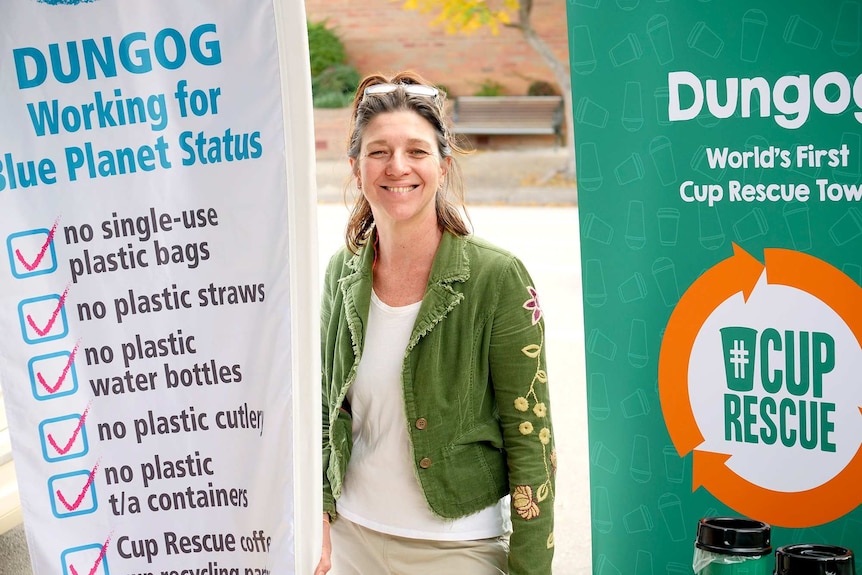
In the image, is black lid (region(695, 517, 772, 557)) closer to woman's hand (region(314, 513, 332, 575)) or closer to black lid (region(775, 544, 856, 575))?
black lid (region(775, 544, 856, 575))

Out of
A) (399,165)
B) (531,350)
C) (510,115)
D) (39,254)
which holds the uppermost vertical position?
(510,115)

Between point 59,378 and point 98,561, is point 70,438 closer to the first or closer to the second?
point 59,378

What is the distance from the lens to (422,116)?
2.16 metres

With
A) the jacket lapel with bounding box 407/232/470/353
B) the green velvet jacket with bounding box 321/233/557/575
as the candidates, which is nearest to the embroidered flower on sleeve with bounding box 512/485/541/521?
the green velvet jacket with bounding box 321/233/557/575

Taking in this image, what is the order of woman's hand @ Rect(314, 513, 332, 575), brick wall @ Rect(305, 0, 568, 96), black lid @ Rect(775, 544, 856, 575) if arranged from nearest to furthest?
black lid @ Rect(775, 544, 856, 575)
woman's hand @ Rect(314, 513, 332, 575)
brick wall @ Rect(305, 0, 568, 96)

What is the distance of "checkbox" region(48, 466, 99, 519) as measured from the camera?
6.40 feet

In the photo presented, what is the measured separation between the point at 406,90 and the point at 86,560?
1.12 meters

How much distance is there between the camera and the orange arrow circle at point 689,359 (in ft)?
7.80

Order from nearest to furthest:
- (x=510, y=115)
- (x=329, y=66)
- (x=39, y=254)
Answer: (x=39, y=254) < (x=510, y=115) < (x=329, y=66)

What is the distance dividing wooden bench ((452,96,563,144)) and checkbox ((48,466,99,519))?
48.7 ft

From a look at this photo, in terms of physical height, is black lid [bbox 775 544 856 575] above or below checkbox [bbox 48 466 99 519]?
below

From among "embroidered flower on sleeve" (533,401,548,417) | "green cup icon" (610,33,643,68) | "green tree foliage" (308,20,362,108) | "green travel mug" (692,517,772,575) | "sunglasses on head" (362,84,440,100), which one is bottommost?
"green travel mug" (692,517,772,575)

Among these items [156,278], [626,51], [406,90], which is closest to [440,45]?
[626,51]

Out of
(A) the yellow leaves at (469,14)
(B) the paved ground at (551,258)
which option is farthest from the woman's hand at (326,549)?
(A) the yellow leaves at (469,14)
